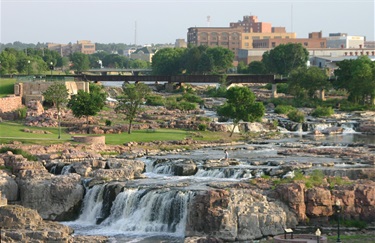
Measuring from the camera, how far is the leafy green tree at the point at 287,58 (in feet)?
572

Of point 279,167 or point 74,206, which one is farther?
→ point 279,167

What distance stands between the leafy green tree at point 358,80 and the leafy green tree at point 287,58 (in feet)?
143

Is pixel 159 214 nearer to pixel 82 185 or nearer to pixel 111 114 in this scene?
pixel 82 185

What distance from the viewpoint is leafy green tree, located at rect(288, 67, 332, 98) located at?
12500cm

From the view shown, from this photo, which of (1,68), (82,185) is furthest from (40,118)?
(1,68)

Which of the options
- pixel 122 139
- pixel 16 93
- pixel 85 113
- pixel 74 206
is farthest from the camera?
pixel 16 93

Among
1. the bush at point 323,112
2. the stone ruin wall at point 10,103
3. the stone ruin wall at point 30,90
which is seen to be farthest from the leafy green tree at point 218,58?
the stone ruin wall at point 10,103

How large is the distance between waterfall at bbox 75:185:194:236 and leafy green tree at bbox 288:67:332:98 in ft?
236

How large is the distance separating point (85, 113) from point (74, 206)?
28559 mm

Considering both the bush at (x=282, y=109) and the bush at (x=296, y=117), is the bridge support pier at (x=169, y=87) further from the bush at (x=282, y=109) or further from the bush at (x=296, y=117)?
the bush at (x=296, y=117)

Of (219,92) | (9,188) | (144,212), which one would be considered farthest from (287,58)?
(144,212)

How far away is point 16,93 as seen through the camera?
321 ft

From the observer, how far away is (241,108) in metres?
85.4

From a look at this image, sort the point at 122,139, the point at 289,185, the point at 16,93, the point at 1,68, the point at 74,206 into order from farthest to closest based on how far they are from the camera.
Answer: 1. the point at 1,68
2. the point at 16,93
3. the point at 122,139
4. the point at 74,206
5. the point at 289,185
